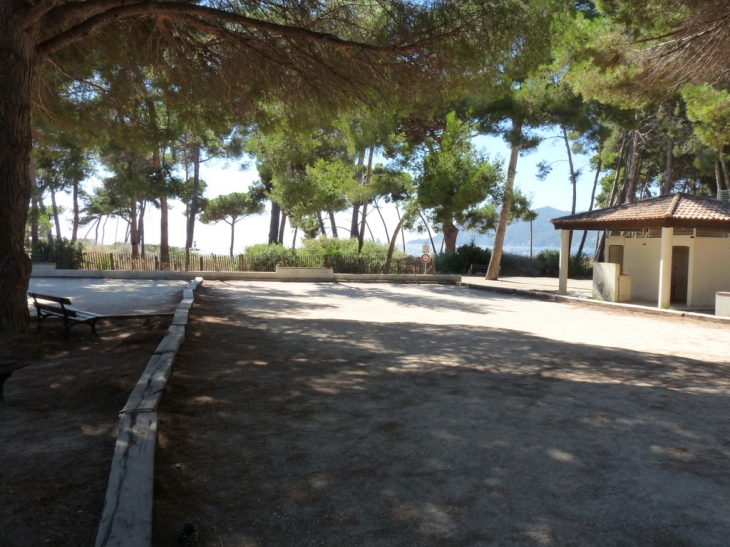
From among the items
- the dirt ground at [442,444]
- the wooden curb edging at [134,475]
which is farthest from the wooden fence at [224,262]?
the wooden curb edging at [134,475]

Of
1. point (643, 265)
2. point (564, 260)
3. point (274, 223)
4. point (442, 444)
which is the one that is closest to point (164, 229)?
point (274, 223)

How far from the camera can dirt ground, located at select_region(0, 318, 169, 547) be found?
282 cm

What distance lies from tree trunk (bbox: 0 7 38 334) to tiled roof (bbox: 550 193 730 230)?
13.5 metres

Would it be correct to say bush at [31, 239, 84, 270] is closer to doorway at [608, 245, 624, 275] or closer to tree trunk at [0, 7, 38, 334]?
tree trunk at [0, 7, 38, 334]

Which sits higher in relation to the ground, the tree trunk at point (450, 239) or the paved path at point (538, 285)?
the tree trunk at point (450, 239)

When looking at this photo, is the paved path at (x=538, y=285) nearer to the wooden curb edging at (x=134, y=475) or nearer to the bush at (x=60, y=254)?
the bush at (x=60, y=254)

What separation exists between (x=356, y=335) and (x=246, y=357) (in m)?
2.47

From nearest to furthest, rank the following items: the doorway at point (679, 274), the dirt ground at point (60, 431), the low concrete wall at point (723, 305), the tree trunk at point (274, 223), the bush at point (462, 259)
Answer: the dirt ground at point (60, 431) < the low concrete wall at point (723, 305) < the doorway at point (679, 274) < the bush at point (462, 259) < the tree trunk at point (274, 223)

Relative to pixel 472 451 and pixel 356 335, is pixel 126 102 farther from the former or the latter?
pixel 472 451

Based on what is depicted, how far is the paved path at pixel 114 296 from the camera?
449 inches

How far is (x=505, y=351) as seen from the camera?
7895 millimetres

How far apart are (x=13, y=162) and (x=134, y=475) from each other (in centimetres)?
519

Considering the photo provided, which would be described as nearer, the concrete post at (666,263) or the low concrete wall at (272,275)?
the concrete post at (666,263)

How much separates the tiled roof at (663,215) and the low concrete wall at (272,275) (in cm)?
818
